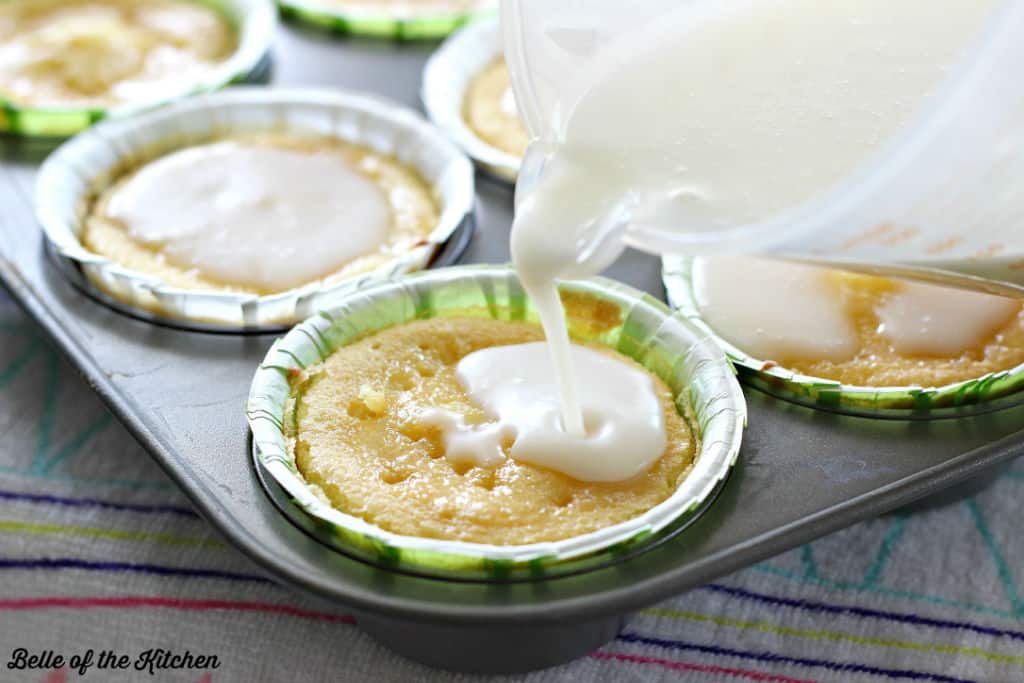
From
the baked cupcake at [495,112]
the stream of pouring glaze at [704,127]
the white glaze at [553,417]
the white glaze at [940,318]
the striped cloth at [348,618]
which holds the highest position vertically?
the stream of pouring glaze at [704,127]

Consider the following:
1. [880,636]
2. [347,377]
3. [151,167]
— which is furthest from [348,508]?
[151,167]

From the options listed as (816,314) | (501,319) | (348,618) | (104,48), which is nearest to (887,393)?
(816,314)

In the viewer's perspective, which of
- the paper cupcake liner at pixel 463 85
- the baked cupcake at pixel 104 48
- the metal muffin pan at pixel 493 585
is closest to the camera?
the metal muffin pan at pixel 493 585

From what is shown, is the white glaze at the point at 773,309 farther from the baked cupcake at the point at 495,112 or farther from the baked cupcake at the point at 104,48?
the baked cupcake at the point at 104,48

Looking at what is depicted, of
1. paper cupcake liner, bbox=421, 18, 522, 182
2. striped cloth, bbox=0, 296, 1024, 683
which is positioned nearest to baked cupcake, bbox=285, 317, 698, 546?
striped cloth, bbox=0, 296, 1024, 683

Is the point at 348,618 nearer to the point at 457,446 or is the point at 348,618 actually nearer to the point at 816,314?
the point at 457,446

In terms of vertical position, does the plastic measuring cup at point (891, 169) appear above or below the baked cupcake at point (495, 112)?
above

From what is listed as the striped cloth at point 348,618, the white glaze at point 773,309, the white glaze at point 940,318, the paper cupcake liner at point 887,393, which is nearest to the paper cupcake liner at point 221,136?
the striped cloth at point 348,618

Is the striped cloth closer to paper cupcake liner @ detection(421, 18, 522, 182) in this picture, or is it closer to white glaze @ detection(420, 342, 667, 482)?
white glaze @ detection(420, 342, 667, 482)
